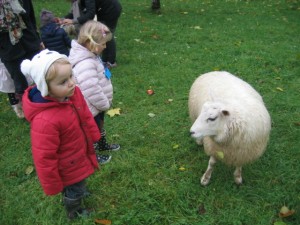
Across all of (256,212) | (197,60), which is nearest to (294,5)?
(197,60)

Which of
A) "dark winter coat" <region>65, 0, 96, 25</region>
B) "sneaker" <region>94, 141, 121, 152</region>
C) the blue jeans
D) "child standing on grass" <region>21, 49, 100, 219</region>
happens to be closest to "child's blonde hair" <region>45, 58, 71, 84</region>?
"child standing on grass" <region>21, 49, 100, 219</region>

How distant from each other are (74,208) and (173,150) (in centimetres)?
138

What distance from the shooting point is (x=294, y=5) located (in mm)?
10234

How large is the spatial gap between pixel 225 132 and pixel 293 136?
1459mm

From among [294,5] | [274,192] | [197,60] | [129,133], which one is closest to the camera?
[274,192]

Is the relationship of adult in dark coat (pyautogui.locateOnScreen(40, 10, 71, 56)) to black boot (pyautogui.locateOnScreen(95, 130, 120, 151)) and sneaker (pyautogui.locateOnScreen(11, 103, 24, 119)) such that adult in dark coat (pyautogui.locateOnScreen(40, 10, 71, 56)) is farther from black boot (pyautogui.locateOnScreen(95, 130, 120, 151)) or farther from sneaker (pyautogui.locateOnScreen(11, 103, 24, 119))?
black boot (pyautogui.locateOnScreen(95, 130, 120, 151))

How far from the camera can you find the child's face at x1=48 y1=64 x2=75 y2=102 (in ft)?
7.27

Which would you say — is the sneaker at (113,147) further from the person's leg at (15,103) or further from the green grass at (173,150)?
the person's leg at (15,103)

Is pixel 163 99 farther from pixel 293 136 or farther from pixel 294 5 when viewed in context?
pixel 294 5

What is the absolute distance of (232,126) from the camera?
2846 mm

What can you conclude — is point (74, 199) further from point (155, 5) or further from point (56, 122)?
point (155, 5)

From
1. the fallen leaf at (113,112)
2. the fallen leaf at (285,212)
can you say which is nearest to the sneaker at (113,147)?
the fallen leaf at (113,112)

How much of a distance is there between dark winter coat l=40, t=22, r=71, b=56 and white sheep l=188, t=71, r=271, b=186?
257 cm

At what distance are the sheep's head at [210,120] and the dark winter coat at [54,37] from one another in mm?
2984
